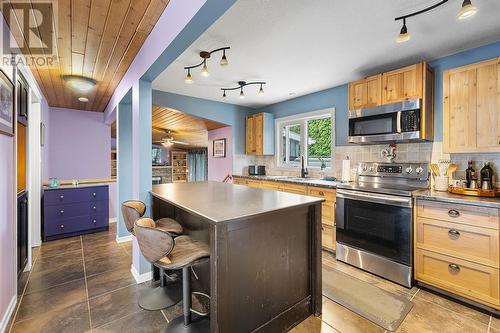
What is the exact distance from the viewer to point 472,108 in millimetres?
2273

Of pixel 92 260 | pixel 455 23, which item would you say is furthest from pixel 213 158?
pixel 455 23

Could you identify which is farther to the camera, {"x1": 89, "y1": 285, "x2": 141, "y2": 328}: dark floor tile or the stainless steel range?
the stainless steel range

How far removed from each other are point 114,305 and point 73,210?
8.58 feet

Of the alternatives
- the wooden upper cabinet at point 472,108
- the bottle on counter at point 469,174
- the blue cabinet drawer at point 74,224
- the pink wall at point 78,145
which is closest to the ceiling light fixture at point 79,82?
the pink wall at point 78,145

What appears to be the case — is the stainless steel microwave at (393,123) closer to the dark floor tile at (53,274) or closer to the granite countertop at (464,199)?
the granite countertop at (464,199)

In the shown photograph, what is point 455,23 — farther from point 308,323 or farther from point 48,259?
point 48,259

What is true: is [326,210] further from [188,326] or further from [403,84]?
[188,326]

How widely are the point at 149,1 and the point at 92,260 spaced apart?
307cm

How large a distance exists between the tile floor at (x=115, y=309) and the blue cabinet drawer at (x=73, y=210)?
3.70 ft

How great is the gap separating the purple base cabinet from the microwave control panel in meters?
4.71

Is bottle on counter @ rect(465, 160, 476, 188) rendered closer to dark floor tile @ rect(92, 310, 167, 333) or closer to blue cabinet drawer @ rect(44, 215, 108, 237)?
dark floor tile @ rect(92, 310, 167, 333)

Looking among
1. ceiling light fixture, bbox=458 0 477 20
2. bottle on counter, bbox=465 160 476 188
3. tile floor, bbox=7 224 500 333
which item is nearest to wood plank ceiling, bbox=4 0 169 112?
ceiling light fixture, bbox=458 0 477 20

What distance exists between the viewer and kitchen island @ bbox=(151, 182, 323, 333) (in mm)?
1401

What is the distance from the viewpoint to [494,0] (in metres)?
1.75
